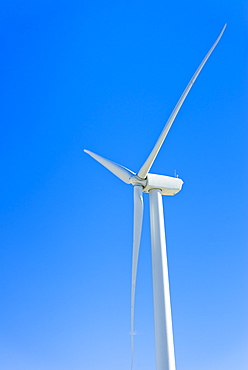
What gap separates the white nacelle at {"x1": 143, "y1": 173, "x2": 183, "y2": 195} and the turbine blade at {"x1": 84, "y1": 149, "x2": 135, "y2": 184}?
844 millimetres

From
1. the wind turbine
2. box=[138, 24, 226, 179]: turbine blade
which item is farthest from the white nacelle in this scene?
box=[138, 24, 226, 179]: turbine blade

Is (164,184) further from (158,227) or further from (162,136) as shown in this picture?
(158,227)

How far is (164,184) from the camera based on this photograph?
18203 millimetres

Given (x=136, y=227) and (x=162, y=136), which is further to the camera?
(x=162, y=136)

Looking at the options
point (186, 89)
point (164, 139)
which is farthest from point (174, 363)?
point (186, 89)

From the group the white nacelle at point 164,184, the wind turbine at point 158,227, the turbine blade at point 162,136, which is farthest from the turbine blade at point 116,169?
the white nacelle at point 164,184

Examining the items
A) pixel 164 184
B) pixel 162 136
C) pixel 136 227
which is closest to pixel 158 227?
pixel 136 227

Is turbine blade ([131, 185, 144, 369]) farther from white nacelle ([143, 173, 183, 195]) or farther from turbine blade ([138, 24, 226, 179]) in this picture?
turbine blade ([138, 24, 226, 179])

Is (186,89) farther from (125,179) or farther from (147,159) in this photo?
(125,179)

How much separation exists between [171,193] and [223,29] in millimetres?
7037

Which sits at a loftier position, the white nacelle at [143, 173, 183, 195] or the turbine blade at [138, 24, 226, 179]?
the turbine blade at [138, 24, 226, 179]

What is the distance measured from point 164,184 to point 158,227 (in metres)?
2.33

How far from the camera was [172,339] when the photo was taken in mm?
14477

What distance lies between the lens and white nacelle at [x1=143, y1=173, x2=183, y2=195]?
17984mm
